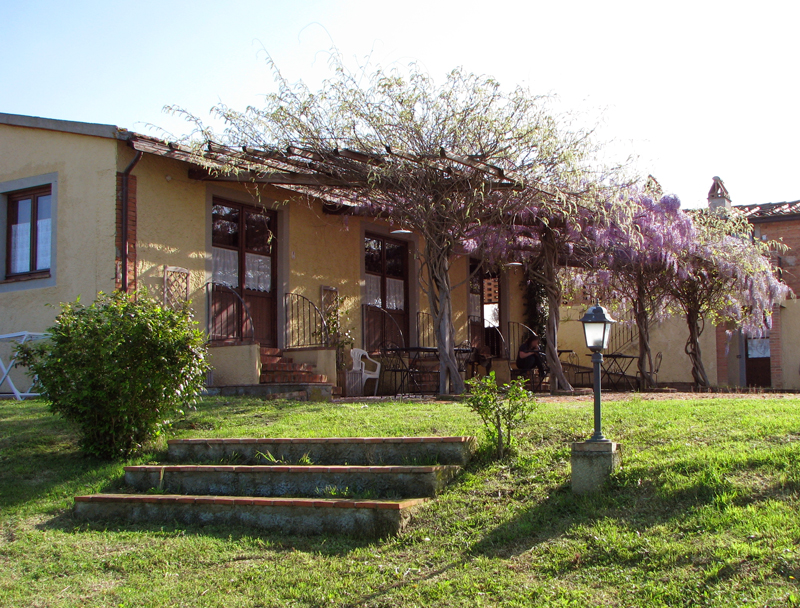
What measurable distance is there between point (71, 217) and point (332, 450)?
20.1ft

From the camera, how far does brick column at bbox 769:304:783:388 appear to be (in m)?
18.0

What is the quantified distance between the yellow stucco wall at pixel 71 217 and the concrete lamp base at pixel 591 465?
6.86 meters

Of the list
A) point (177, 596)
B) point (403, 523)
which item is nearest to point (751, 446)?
point (403, 523)

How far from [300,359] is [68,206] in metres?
3.82

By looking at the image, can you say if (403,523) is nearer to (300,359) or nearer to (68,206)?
(300,359)

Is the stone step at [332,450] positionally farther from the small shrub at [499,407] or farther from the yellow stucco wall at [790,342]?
the yellow stucco wall at [790,342]

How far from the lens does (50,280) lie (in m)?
10.2

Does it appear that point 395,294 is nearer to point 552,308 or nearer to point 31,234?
point 552,308

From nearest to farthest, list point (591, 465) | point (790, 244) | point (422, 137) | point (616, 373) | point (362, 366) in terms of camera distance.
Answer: point (591, 465)
point (422, 137)
point (362, 366)
point (616, 373)
point (790, 244)

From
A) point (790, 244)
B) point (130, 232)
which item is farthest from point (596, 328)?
point (790, 244)

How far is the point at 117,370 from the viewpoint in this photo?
6.34 meters

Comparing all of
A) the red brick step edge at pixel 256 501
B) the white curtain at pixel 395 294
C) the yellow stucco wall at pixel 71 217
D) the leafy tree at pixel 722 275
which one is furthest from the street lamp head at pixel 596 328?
the white curtain at pixel 395 294

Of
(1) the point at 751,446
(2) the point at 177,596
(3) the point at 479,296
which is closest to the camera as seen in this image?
(2) the point at 177,596

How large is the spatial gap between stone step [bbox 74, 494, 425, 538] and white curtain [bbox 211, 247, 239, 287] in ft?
18.8
